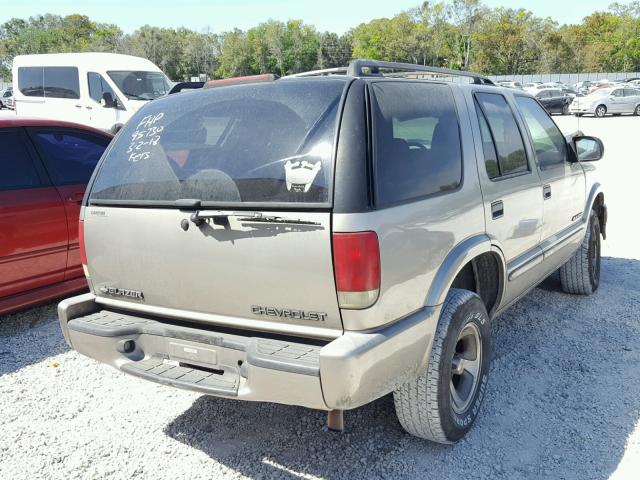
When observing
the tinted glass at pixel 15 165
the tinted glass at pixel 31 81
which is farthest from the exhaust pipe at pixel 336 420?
the tinted glass at pixel 31 81

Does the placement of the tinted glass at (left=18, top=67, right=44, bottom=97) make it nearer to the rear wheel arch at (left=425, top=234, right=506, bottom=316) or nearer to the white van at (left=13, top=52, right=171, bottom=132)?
the white van at (left=13, top=52, right=171, bottom=132)

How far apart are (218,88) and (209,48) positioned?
113195mm

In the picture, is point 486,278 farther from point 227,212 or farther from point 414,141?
point 227,212

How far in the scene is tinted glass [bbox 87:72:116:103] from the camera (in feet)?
46.3

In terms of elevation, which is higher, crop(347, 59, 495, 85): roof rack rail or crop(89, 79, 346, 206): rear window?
crop(347, 59, 495, 85): roof rack rail

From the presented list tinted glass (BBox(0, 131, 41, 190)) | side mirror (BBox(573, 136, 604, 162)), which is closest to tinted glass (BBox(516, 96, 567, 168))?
side mirror (BBox(573, 136, 604, 162))

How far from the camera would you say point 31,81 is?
15.8 meters

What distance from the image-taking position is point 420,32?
10500 centimetres

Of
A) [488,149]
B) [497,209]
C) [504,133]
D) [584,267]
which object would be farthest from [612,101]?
[497,209]

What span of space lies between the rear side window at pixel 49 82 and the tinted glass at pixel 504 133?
13.0m

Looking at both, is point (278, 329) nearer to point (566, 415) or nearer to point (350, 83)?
point (350, 83)

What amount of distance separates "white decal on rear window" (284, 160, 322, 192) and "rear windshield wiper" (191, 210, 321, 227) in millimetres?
138

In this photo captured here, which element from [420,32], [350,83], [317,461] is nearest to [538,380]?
[317,461]

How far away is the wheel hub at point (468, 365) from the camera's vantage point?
3121 mm
